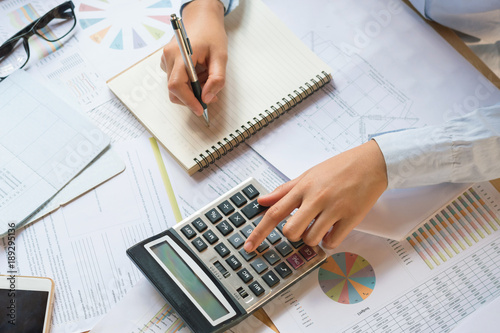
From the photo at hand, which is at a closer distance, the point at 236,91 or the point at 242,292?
the point at 242,292

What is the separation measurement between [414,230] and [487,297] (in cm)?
12

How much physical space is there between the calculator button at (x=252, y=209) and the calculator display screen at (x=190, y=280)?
0.10 meters

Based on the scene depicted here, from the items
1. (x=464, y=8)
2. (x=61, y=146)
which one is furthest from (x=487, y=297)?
(x=61, y=146)

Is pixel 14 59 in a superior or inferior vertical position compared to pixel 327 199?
superior

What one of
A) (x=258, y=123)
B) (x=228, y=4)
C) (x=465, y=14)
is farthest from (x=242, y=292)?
(x=465, y=14)

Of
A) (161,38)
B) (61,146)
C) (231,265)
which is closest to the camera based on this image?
(231,265)

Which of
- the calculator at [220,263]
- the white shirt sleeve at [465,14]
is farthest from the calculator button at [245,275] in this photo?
the white shirt sleeve at [465,14]

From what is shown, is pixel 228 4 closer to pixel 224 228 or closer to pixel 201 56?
pixel 201 56

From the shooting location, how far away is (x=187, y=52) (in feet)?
2.18

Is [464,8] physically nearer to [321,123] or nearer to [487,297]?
[321,123]

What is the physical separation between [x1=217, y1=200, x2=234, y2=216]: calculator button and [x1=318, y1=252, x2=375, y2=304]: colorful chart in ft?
0.45

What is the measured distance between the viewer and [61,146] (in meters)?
0.73

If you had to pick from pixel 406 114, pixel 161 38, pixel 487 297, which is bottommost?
pixel 487 297

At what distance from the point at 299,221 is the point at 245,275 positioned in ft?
0.31
